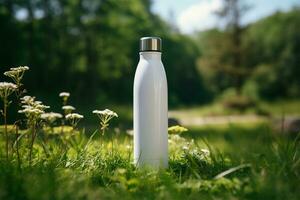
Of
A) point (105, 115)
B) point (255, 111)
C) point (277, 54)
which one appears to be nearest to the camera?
point (105, 115)

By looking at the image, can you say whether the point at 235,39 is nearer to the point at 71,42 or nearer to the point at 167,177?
the point at 71,42

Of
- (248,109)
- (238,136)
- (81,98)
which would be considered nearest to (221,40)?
(248,109)

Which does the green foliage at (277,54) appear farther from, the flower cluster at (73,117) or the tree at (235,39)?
the flower cluster at (73,117)

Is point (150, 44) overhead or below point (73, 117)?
overhead

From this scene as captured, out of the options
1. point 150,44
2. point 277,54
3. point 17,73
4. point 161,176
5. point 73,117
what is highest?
point 277,54

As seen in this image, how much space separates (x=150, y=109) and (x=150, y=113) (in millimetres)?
22

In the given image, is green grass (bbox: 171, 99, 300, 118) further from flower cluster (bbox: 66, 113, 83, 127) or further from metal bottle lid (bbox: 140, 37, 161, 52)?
metal bottle lid (bbox: 140, 37, 161, 52)

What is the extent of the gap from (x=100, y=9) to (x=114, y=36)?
153cm

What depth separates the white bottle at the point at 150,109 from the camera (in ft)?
7.13

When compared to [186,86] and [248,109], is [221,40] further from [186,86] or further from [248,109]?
[186,86]

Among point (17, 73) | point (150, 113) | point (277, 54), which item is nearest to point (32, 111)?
point (17, 73)

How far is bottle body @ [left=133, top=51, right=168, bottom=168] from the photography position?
2.17 m

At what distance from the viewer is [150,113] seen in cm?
217

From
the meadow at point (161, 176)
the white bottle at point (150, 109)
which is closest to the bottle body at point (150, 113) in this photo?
the white bottle at point (150, 109)
